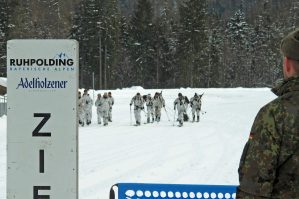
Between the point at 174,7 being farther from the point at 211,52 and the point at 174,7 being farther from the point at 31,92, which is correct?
the point at 31,92

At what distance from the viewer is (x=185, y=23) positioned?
2881 inches

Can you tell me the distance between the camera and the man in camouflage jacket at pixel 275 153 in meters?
2.72

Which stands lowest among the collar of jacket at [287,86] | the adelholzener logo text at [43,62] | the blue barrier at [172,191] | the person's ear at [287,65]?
the blue barrier at [172,191]

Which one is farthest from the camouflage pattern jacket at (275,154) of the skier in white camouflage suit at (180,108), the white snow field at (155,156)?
the skier in white camouflage suit at (180,108)

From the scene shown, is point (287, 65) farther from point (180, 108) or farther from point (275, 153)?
point (180, 108)

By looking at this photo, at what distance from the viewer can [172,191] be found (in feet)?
15.4

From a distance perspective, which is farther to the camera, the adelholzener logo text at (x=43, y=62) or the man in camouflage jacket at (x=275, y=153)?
the adelholzener logo text at (x=43, y=62)

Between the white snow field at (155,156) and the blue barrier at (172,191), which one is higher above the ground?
the blue barrier at (172,191)

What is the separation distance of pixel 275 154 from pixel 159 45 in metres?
72.7

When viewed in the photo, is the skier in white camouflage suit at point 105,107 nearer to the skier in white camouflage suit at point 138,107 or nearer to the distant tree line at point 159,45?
the skier in white camouflage suit at point 138,107

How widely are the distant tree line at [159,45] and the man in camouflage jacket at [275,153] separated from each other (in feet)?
199

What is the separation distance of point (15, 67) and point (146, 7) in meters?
72.5

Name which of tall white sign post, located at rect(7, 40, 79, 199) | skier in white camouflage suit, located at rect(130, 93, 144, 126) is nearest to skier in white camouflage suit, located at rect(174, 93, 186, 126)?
skier in white camouflage suit, located at rect(130, 93, 144, 126)

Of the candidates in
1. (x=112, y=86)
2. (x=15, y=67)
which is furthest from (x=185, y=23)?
(x=15, y=67)
